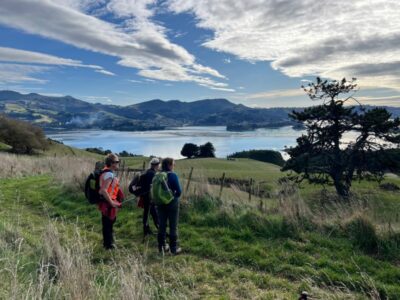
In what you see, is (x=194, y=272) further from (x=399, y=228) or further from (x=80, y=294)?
(x=399, y=228)

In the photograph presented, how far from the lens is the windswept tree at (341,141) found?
106 feet

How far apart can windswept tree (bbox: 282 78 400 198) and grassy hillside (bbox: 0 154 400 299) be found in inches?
925

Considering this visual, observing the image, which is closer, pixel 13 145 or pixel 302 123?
pixel 302 123

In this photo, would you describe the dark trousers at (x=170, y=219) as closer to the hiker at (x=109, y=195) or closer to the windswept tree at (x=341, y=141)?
the hiker at (x=109, y=195)

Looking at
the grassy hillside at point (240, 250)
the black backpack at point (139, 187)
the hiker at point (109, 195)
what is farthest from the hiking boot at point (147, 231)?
the hiker at point (109, 195)

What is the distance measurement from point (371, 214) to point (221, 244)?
10.8 ft

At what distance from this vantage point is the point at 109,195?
731 centimetres

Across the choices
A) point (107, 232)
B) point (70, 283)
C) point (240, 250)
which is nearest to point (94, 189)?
point (107, 232)

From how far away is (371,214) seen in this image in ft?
25.6

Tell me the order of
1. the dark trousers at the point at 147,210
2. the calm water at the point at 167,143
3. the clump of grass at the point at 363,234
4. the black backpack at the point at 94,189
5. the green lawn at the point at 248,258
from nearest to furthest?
the green lawn at the point at 248,258 → the clump of grass at the point at 363,234 → the black backpack at the point at 94,189 → the dark trousers at the point at 147,210 → the calm water at the point at 167,143

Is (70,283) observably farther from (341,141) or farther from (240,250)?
(341,141)

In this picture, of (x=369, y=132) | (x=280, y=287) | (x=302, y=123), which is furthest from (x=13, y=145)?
(x=280, y=287)

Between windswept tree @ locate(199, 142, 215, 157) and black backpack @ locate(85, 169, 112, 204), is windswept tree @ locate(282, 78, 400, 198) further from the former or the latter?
windswept tree @ locate(199, 142, 215, 157)

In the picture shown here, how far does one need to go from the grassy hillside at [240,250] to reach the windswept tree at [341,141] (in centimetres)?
2350
